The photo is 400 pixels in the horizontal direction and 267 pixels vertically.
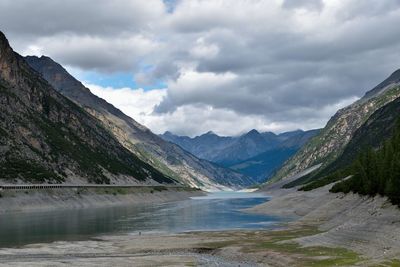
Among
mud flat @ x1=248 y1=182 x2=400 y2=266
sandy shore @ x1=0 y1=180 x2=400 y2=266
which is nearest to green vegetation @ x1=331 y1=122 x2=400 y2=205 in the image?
mud flat @ x1=248 y1=182 x2=400 y2=266

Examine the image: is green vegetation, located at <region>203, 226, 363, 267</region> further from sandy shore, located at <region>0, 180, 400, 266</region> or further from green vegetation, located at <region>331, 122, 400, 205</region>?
green vegetation, located at <region>331, 122, 400, 205</region>

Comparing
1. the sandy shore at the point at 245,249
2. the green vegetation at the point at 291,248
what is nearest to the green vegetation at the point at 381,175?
the sandy shore at the point at 245,249

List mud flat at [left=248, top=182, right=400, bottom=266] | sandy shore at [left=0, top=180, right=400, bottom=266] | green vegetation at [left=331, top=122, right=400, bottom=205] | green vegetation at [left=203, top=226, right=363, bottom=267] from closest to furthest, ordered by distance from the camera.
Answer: green vegetation at [left=203, top=226, right=363, bottom=267], mud flat at [left=248, top=182, right=400, bottom=266], sandy shore at [left=0, top=180, right=400, bottom=266], green vegetation at [left=331, top=122, right=400, bottom=205]

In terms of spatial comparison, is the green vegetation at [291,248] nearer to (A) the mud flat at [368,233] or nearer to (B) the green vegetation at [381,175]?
(A) the mud flat at [368,233]

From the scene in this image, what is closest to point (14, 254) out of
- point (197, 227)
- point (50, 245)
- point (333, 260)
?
point (50, 245)

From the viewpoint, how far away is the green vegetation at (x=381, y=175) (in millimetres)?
72562

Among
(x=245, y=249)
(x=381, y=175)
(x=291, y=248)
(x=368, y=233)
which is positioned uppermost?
(x=381, y=175)

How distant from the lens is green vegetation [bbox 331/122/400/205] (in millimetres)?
72562

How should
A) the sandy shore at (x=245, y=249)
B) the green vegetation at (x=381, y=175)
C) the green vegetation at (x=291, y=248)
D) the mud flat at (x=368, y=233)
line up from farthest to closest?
the green vegetation at (x=381, y=175), the sandy shore at (x=245, y=249), the mud flat at (x=368, y=233), the green vegetation at (x=291, y=248)

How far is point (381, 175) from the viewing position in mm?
84375

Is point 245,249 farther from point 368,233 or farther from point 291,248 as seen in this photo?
point 368,233

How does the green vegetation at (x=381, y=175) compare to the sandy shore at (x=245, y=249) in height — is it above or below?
above

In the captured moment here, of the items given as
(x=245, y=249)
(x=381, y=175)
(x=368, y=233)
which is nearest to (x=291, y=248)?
(x=245, y=249)

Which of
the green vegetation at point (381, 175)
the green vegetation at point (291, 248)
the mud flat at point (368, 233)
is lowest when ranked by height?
the green vegetation at point (291, 248)
